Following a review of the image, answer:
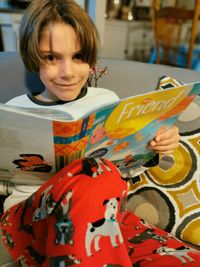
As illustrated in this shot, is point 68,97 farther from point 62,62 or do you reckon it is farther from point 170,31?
point 170,31

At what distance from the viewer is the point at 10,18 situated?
2.28m

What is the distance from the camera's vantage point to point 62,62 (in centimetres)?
68

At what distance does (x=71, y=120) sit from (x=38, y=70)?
34 centimetres

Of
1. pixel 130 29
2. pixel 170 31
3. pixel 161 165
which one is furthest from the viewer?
pixel 130 29

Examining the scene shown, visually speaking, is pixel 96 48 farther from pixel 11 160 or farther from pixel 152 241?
pixel 152 241

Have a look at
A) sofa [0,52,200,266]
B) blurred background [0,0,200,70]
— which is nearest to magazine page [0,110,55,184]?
sofa [0,52,200,266]

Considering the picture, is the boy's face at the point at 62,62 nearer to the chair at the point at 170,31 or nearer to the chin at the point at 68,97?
the chin at the point at 68,97

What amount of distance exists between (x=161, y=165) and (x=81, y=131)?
1.41ft

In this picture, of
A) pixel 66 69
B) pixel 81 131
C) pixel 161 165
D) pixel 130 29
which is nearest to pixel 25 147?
pixel 81 131

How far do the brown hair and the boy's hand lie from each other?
0.25 m

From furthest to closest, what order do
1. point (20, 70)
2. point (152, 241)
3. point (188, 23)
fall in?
point (188, 23) < point (20, 70) < point (152, 241)

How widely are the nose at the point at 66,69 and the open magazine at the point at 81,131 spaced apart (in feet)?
0.64

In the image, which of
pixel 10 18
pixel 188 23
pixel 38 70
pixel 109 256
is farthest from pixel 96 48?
pixel 188 23

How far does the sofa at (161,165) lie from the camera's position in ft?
2.67
